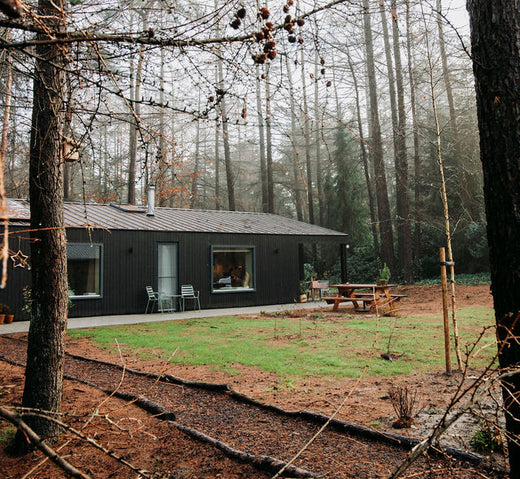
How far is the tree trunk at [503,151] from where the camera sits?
Answer: 2082 millimetres

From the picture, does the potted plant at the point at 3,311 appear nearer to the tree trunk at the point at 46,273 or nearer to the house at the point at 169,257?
the house at the point at 169,257

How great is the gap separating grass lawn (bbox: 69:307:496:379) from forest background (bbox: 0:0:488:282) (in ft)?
7.07

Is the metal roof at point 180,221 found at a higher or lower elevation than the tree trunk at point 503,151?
higher

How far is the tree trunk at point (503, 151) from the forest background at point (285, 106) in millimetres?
217

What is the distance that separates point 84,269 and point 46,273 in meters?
10.0

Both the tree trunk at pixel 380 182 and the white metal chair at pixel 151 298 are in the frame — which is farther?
the tree trunk at pixel 380 182

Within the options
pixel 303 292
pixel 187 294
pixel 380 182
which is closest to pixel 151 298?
pixel 187 294

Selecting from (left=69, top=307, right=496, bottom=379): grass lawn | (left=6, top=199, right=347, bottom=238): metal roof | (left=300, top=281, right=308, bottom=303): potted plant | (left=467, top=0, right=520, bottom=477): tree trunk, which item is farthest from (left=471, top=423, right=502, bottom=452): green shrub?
(left=300, top=281, right=308, bottom=303): potted plant

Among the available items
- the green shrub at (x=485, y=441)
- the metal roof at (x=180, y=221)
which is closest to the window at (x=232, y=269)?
the metal roof at (x=180, y=221)

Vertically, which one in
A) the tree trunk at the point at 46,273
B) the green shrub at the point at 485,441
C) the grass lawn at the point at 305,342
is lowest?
the grass lawn at the point at 305,342

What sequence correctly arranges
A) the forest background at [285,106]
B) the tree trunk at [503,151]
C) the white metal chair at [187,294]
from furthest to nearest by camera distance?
1. the white metal chair at [187,294]
2. the forest background at [285,106]
3. the tree trunk at [503,151]

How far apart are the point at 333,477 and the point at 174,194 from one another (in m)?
21.4

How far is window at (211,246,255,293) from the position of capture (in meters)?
14.9

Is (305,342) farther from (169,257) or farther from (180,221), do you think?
(180,221)
